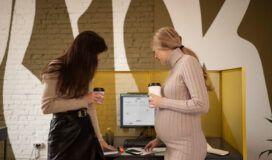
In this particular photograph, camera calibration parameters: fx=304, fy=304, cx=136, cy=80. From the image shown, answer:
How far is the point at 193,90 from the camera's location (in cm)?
145

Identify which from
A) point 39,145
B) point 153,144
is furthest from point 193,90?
point 39,145

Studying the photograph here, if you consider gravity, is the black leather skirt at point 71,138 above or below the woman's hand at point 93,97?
below

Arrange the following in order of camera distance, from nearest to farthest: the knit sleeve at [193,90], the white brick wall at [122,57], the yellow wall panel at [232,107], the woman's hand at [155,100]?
the knit sleeve at [193,90]
the woman's hand at [155,100]
the yellow wall panel at [232,107]
the white brick wall at [122,57]

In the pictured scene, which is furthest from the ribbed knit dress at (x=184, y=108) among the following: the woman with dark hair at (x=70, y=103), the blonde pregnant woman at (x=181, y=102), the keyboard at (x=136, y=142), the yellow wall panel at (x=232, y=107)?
the keyboard at (x=136, y=142)

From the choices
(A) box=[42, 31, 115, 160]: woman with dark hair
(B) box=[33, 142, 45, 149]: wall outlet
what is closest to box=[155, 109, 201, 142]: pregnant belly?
(A) box=[42, 31, 115, 160]: woman with dark hair

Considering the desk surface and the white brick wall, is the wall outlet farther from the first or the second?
the desk surface

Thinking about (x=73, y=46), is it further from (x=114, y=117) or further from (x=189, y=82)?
(x=114, y=117)

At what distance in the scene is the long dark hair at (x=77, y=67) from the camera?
146 cm

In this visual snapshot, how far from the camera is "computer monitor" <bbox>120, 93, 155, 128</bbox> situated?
257cm

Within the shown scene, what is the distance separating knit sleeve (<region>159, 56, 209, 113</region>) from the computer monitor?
109 centimetres

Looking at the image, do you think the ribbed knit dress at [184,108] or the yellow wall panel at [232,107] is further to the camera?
the yellow wall panel at [232,107]

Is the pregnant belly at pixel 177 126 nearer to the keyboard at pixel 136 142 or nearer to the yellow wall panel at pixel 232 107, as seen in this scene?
the yellow wall panel at pixel 232 107

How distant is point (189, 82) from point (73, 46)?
0.60 metres

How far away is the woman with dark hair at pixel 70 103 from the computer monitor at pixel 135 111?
41.5 inches
